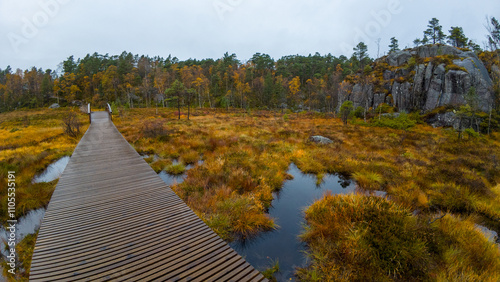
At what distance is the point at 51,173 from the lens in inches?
405

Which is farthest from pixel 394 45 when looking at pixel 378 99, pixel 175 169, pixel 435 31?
pixel 175 169

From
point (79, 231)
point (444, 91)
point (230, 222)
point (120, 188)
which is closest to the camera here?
point (79, 231)

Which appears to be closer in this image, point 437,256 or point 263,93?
point 437,256

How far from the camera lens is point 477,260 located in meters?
4.66

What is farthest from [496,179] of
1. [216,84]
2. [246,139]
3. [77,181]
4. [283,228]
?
[216,84]

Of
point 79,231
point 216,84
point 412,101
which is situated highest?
point 216,84

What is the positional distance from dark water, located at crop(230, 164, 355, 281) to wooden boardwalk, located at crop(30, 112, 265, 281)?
1387mm

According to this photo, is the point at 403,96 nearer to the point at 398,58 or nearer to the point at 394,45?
the point at 398,58

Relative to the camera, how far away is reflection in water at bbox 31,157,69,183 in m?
9.47

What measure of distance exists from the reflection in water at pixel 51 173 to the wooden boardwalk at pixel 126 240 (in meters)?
3.51

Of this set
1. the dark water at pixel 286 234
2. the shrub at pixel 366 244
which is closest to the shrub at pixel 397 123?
the dark water at pixel 286 234

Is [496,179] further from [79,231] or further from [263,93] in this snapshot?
[263,93]

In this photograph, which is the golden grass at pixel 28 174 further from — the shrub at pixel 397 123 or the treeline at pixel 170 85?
the treeline at pixel 170 85

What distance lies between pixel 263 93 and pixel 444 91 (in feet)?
135
